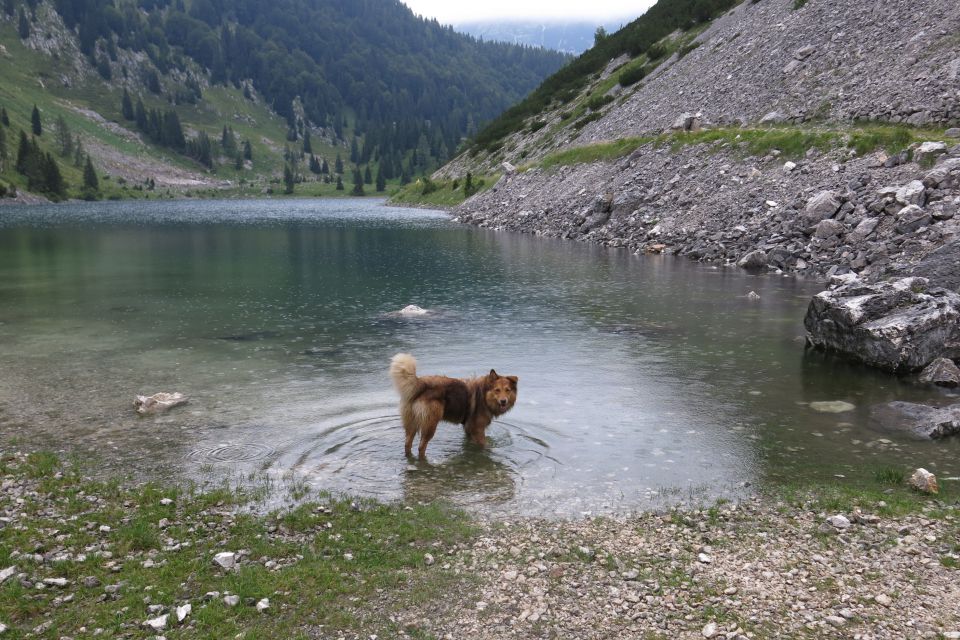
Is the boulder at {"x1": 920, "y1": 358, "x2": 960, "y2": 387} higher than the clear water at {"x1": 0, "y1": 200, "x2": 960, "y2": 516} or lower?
higher

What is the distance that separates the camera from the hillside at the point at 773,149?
147ft

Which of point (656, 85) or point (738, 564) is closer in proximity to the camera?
point (738, 564)

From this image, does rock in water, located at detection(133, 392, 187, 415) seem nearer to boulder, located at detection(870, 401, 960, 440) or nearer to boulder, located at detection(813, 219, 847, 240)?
boulder, located at detection(870, 401, 960, 440)

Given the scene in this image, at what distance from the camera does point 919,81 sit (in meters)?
56.3

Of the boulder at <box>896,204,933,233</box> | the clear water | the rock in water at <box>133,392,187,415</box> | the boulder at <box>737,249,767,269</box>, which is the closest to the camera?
the clear water

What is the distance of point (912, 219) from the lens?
40.0 metres

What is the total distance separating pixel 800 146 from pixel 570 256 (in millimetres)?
21360

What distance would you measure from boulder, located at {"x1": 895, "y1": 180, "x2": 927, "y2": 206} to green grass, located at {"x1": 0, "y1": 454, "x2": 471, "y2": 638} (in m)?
40.6

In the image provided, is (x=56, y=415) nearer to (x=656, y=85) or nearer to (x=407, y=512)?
(x=407, y=512)

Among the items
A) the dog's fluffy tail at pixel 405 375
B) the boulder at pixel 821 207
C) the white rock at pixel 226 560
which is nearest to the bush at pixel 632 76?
the boulder at pixel 821 207

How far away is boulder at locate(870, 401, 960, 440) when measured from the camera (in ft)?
53.3

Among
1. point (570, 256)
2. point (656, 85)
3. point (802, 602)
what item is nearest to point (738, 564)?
point (802, 602)

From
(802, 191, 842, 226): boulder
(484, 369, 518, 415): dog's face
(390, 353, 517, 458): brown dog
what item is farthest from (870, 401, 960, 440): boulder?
(802, 191, 842, 226): boulder

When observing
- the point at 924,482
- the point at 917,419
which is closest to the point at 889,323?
the point at 917,419
